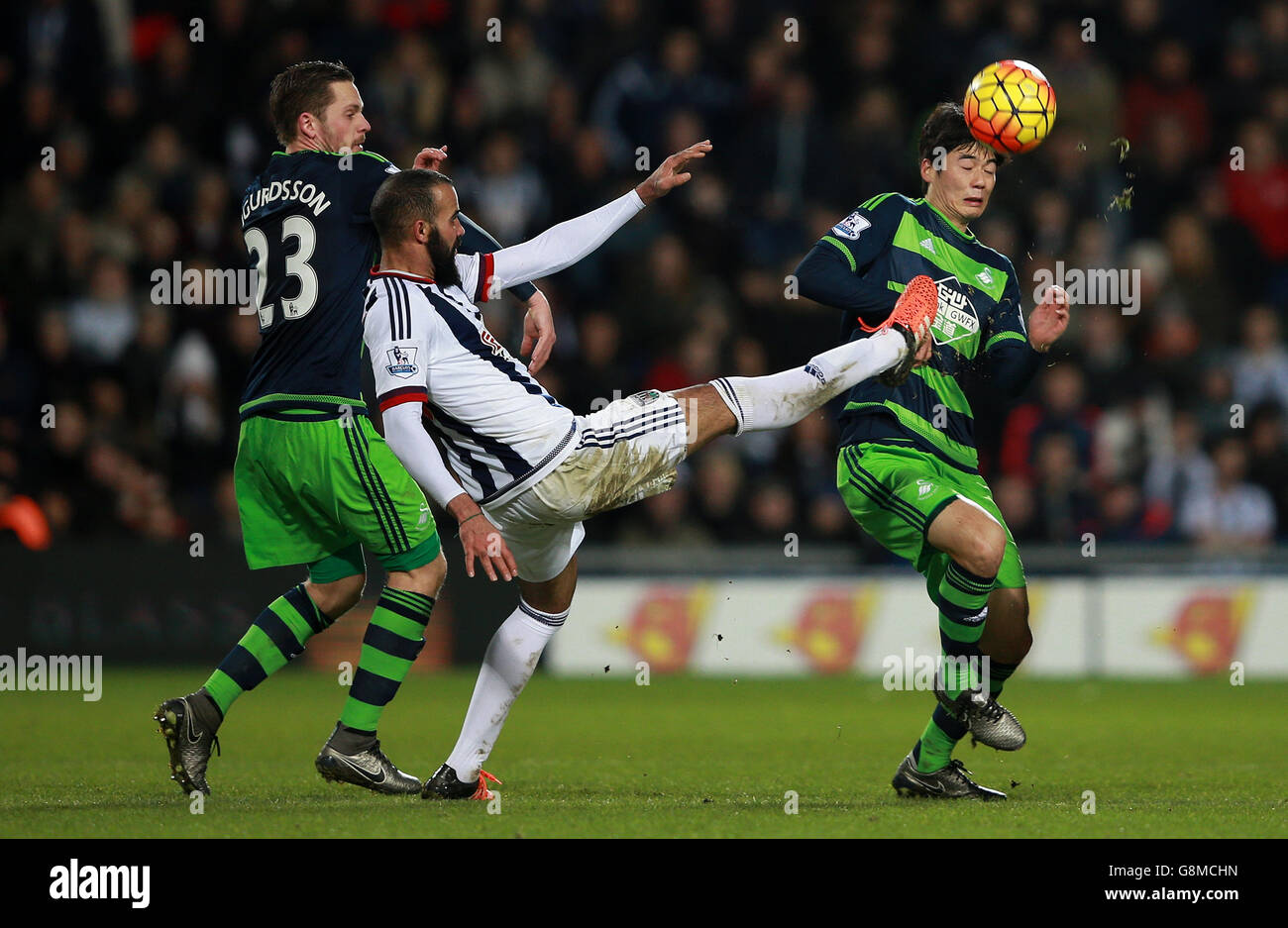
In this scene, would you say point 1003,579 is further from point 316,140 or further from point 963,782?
point 316,140

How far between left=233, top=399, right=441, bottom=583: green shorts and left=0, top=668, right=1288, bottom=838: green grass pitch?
90 cm

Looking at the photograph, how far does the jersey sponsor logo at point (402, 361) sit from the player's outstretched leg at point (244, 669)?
108 centimetres

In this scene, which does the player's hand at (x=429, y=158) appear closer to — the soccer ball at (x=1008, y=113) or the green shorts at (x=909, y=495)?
the green shorts at (x=909, y=495)

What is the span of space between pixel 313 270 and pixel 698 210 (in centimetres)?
799

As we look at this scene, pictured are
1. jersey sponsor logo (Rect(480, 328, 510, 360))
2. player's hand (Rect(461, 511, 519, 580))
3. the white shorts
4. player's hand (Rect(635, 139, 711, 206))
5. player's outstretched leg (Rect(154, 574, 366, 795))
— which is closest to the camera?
player's hand (Rect(461, 511, 519, 580))

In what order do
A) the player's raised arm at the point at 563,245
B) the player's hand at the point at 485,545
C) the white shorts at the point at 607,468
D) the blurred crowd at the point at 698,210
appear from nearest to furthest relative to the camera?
the player's hand at the point at 485,545, the white shorts at the point at 607,468, the player's raised arm at the point at 563,245, the blurred crowd at the point at 698,210

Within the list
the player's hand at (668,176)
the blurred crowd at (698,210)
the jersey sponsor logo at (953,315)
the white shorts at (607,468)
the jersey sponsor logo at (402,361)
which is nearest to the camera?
the jersey sponsor logo at (402,361)

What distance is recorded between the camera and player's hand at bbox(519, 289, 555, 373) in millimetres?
6477

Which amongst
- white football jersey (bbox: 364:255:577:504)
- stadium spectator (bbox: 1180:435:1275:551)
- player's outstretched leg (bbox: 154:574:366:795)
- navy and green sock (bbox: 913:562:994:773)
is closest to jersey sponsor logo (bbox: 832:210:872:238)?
navy and green sock (bbox: 913:562:994:773)

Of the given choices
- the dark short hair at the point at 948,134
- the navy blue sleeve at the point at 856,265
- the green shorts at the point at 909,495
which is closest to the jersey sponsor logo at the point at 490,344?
the navy blue sleeve at the point at 856,265

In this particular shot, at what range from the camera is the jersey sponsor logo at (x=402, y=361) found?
574 cm

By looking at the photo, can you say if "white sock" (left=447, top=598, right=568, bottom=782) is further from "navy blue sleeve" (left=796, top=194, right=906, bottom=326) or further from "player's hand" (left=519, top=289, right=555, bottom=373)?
"navy blue sleeve" (left=796, top=194, right=906, bottom=326)

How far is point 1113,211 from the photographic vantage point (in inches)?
539

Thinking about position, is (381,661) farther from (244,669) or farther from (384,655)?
(244,669)
